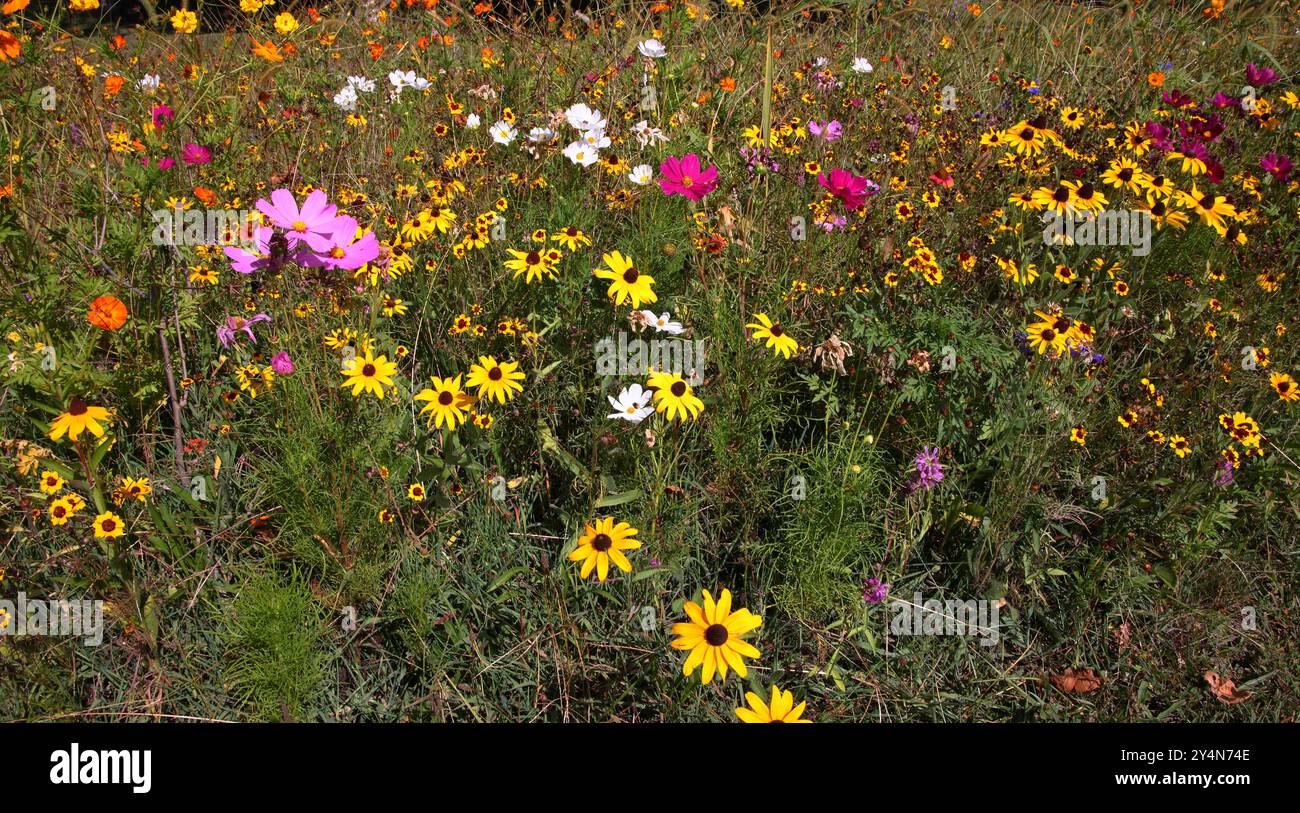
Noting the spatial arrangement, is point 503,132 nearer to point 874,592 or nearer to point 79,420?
point 79,420

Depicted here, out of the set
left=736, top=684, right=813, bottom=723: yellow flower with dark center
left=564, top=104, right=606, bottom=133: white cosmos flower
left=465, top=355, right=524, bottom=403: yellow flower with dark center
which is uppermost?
left=564, top=104, right=606, bottom=133: white cosmos flower

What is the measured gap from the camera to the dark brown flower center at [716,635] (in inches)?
47.2

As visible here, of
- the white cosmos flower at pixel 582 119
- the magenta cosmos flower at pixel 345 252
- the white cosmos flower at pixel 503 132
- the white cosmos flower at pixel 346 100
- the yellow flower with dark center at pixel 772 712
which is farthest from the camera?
the white cosmos flower at pixel 346 100

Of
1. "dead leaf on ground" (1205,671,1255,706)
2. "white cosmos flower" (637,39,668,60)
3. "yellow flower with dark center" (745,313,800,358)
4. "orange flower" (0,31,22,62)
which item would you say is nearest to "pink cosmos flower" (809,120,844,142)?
"white cosmos flower" (637,39,668,60)

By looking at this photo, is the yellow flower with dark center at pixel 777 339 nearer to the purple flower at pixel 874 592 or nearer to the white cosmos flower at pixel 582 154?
the purple flower at pixel 874 592

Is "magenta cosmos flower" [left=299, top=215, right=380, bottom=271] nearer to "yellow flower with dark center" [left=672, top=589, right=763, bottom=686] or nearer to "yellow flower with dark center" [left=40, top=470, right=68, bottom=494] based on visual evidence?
"yellow flower with dark center" [left=40, top=470, right=68, bottom=494]

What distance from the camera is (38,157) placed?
8.12 feet

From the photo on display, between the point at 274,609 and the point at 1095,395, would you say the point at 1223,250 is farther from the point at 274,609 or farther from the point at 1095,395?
the point at 274,609

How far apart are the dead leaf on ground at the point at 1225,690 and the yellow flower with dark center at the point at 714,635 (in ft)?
3.95

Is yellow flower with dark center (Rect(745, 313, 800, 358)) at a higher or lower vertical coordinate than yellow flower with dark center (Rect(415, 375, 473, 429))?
higher

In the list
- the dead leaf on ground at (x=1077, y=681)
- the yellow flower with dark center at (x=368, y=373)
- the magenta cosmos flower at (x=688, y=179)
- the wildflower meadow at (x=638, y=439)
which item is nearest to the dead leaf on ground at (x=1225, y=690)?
the wildflower meadow at (x=638, y=439)

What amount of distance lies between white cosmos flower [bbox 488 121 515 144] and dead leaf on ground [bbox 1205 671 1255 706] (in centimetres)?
250

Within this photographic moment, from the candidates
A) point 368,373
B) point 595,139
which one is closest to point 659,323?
point 368,373

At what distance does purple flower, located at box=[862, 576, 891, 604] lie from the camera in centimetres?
165
